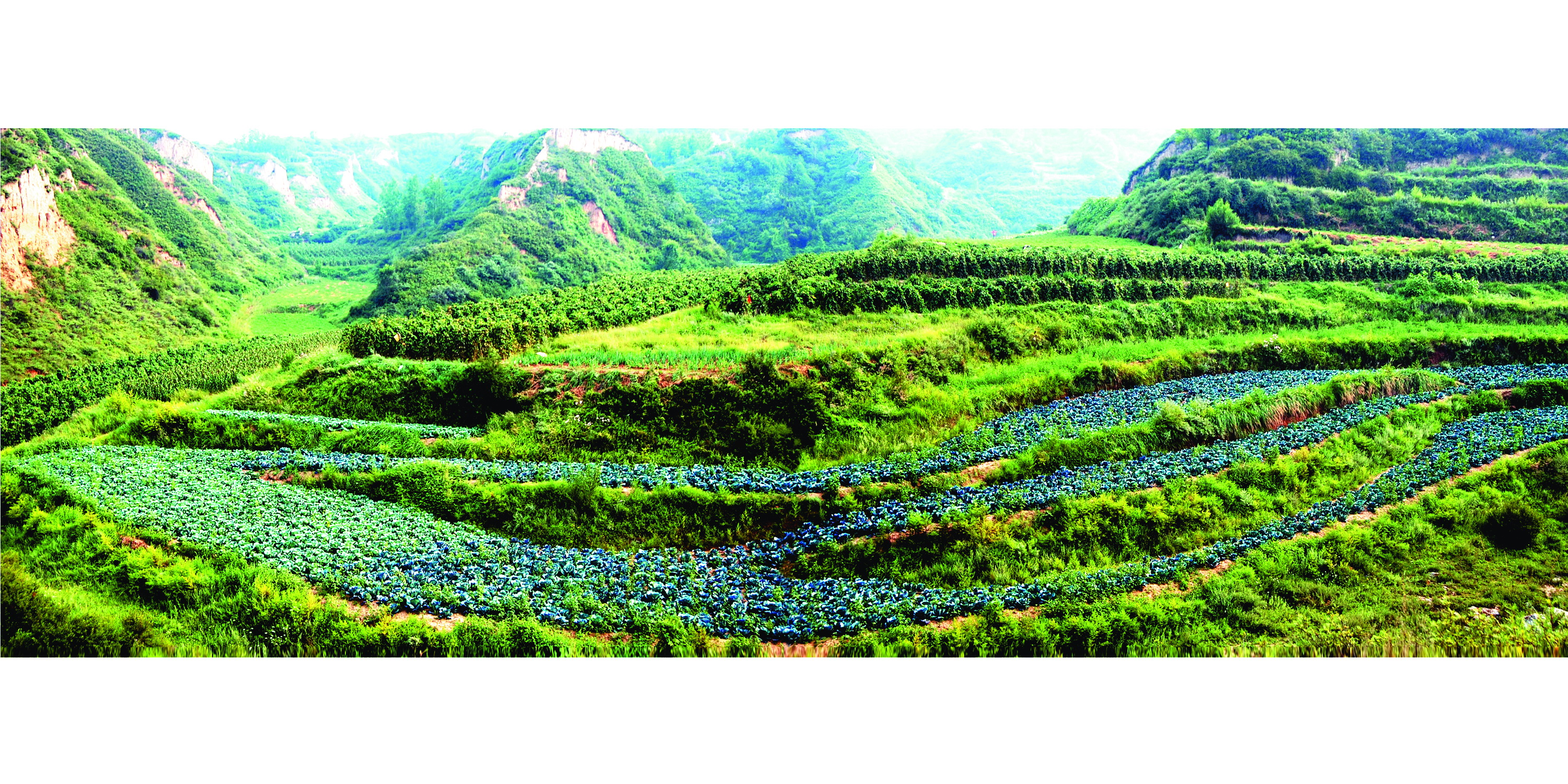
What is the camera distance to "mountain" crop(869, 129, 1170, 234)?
43312mm

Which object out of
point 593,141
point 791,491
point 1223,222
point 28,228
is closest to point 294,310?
point 28,228

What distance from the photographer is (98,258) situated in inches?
359

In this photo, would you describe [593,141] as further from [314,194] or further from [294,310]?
[314,194]

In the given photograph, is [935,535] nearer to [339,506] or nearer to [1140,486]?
[1140,486]

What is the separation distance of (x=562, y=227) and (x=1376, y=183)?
90.6ft

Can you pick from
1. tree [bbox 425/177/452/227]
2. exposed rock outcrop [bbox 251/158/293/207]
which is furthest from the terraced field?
exposed rock outcrop [bbox 251/158/293/207]

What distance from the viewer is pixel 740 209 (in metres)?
24.5

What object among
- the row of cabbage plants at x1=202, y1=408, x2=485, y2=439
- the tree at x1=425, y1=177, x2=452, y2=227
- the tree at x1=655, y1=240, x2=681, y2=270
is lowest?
the row of cabbage plants at x1=202, y1=408, x2=485, y2=439

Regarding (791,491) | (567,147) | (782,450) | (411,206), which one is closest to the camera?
(791,491)

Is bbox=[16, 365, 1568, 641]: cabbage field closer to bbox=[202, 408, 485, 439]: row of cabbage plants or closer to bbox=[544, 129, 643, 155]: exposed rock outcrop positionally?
bbox=[202, 408, 485, 439]: row of cabbage plants

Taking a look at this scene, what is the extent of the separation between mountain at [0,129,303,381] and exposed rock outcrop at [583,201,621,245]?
49.7ft

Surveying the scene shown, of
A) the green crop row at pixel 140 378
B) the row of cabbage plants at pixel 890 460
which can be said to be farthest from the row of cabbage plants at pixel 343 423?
the green crop row at pixel 140 378

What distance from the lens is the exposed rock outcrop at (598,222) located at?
27.2m

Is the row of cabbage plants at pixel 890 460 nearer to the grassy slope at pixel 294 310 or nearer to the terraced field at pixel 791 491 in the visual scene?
the terraced field at pixel 791 491
